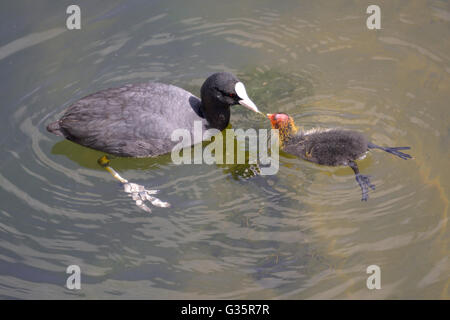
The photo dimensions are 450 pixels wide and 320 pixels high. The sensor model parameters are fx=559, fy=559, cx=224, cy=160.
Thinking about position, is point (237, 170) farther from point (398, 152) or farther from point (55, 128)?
point (55, 128)

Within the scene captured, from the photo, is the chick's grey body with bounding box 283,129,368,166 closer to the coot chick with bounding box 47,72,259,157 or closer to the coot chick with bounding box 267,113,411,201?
the coot chick with bounding box 267,113,411,201

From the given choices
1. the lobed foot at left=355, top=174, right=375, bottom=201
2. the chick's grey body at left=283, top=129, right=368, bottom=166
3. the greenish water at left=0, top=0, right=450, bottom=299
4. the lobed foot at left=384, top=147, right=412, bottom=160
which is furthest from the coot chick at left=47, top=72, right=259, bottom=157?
the lobed foot at left=384, top=147, right=412, bottom=160

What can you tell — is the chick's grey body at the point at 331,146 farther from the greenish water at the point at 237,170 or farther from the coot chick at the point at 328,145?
the greenish water at the point at 237,170

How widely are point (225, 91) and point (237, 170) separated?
76cm

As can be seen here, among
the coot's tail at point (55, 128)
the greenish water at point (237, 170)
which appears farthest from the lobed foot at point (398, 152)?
the coot's tail at point (55, 128)

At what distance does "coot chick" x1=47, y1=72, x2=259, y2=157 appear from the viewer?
5164mm

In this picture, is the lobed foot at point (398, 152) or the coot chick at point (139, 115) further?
the coot chick at point (139, 115)

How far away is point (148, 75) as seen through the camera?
6.22 m

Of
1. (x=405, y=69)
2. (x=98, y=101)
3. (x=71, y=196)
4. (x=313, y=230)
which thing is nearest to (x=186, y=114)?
(x=98, y=101)

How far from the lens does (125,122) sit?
5.16 m

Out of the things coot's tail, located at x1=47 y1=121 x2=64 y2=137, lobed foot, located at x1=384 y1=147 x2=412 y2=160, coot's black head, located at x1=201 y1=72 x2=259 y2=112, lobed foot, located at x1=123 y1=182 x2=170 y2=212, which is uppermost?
coot's black head, located at x1=201 y1=72 x2=259 y2=112

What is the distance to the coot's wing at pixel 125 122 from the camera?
5.16 meters

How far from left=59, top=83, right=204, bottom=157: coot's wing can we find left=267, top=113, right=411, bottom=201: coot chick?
0.98m

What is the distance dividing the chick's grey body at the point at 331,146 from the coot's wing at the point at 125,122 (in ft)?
3.78
